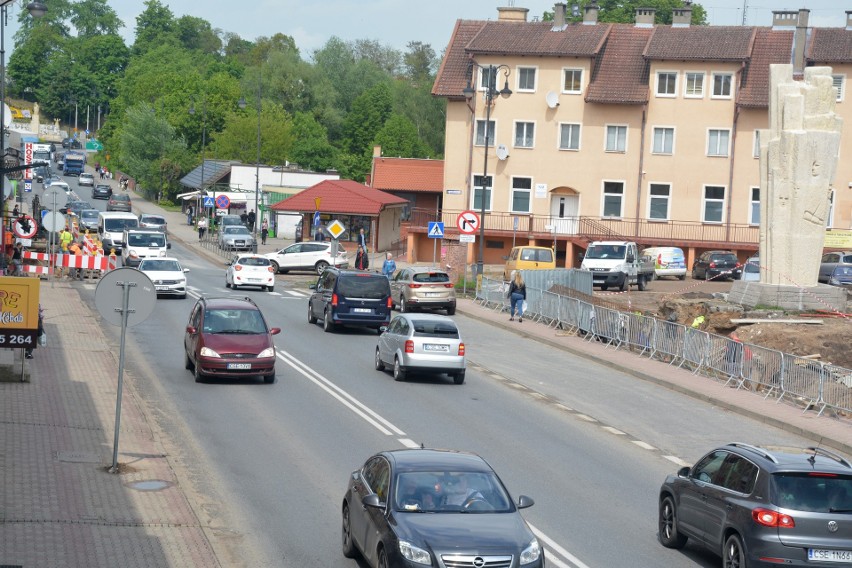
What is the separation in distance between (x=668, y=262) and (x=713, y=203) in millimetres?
8681

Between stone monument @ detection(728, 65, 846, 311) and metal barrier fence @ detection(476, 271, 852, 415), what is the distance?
4724 millimetres

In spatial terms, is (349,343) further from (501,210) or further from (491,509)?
(501,210)

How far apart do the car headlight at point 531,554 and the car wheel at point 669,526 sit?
3154 millimetres

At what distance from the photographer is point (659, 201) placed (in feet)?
206

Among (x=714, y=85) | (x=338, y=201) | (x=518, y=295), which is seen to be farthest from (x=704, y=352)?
(x=338, y=201)

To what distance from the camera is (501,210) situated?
63.3 meters

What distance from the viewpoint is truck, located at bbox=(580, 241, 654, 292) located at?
158ft

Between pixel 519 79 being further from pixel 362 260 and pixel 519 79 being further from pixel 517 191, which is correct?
pixel 362 260

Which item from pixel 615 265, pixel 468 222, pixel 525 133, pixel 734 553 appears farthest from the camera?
pixel 525 133

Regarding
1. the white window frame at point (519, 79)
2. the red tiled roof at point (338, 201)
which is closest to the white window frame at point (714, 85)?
the white window frame at point (519, 79)

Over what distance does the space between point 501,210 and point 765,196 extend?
95.2ft

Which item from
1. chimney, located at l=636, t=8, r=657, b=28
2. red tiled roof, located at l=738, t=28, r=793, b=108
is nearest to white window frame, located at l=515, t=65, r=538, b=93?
chimney, located at l=636, t=8, r=657, b=28

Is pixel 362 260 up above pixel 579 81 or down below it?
below

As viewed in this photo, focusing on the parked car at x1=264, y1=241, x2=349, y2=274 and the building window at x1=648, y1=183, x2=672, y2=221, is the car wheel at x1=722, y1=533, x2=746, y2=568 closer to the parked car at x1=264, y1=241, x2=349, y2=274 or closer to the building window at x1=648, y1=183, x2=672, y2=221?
the parked car at x1=264, y1=241, x2=349, y2=274
